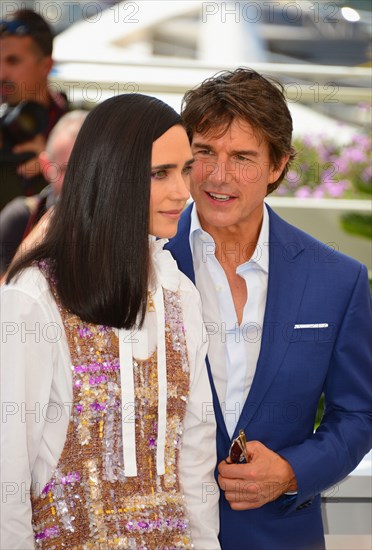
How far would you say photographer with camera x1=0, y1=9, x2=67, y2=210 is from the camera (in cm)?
285

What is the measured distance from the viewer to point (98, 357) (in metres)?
1.30

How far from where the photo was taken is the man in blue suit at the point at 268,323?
1.68m

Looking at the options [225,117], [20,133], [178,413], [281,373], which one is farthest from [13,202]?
[178,413]

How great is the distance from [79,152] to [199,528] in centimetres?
65

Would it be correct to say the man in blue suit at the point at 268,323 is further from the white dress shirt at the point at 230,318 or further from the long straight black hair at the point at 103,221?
the long straight black hair at the point at 103,221

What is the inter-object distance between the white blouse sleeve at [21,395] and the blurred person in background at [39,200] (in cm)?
145

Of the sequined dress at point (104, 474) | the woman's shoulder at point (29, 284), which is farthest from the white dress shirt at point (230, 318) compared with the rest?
the woman's shoulder at point (29, 284)

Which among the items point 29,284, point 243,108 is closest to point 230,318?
point 243,108

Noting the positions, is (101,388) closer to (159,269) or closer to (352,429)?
(159,269)

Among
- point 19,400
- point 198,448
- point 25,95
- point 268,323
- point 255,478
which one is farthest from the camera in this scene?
point 25,95

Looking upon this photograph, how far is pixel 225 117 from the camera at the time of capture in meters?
1.75

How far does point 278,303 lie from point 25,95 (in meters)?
1.55

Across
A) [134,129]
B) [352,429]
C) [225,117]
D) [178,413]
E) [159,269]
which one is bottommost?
[352,429]

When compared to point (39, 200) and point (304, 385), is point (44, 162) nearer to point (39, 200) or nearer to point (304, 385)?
point (39, 200)
